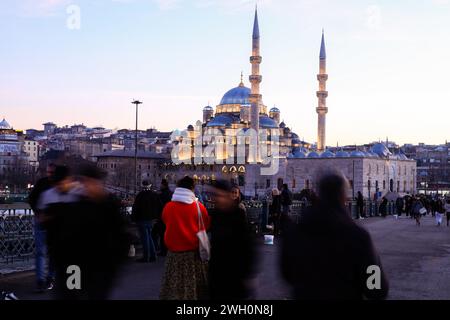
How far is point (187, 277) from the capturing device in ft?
18.1

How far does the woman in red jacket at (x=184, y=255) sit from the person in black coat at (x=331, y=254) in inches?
70.5

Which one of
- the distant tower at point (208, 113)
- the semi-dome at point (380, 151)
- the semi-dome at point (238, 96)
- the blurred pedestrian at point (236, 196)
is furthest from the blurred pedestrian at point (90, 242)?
the distant tower at point (208, 113)

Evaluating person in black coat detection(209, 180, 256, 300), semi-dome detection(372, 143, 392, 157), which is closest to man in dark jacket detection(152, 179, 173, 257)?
person in black coat detection(209, 180, 256, 300)

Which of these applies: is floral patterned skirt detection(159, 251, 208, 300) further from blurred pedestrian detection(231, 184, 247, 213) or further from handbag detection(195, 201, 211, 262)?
blurred pedestrian detection(231, 184, 247, 213)

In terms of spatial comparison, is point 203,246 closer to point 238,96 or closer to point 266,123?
point 266,123

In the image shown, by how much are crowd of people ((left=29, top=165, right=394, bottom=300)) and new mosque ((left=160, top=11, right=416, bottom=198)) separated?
166 feet

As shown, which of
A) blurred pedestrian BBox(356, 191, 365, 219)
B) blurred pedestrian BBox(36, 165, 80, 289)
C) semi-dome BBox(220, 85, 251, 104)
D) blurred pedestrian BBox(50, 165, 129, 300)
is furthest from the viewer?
semi-dome BBox(220, 85, 251, 104)

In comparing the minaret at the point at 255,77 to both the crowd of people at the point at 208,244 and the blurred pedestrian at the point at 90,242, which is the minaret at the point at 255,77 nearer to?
the crowd of people at the point at 208,244

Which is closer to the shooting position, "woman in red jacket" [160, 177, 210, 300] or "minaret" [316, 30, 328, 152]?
"woman in red jacket" [160, 177, 210, 300]

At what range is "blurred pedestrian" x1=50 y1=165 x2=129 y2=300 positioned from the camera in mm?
4734

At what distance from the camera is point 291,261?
389cm

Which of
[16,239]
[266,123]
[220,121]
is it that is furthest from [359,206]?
[220,121]
